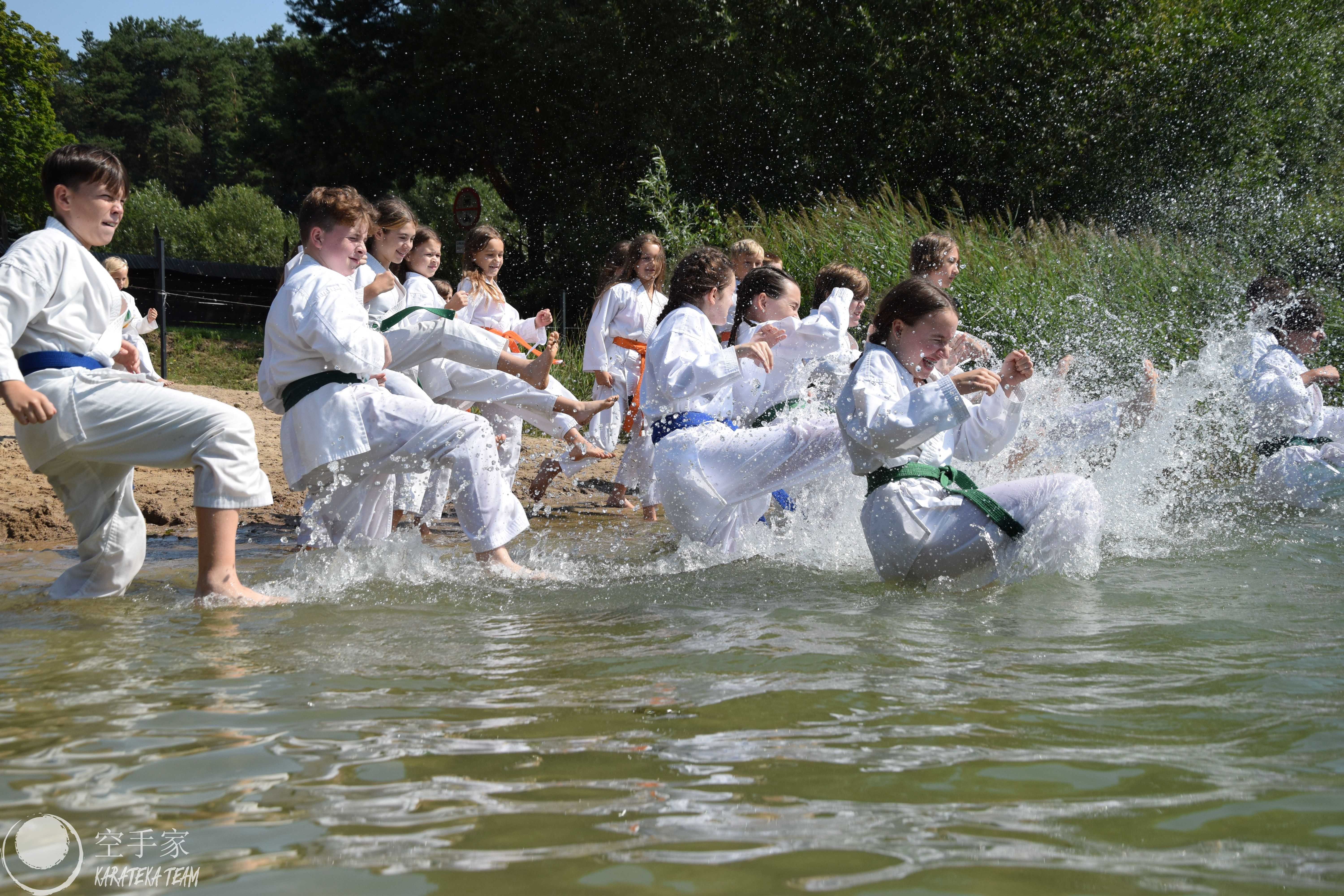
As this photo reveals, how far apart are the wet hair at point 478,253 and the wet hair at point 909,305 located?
3.85m

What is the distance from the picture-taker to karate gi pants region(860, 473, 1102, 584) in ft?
15.7

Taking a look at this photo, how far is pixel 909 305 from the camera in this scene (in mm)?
5043

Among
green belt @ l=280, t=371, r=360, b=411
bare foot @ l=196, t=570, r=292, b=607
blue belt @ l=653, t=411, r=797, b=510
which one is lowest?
bare foot @ l=196, t=570, r=292, b=607

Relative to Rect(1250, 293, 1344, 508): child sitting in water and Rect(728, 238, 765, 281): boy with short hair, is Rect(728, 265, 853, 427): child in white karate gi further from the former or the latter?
Rect(1250, 293, 1344, 508): child sitting in water

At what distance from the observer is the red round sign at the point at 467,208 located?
1538 centimetres

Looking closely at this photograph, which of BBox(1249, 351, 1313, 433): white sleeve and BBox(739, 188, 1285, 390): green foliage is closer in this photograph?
BBox(1249, 351, 1313, 433): white sleeve

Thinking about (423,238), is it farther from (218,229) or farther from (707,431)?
(218,229)

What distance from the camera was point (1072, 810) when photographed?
2.35 meters

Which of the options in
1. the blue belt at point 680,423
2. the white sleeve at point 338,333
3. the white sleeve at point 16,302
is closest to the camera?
the white sleeve at point 16,302

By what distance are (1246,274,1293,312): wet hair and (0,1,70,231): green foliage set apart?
3539cm

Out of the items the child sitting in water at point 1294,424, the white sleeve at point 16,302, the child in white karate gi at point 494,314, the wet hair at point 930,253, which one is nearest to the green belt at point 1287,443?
the child sitting in water at point 1294,424

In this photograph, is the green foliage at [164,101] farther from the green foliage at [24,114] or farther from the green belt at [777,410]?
the green belt at [777,410]

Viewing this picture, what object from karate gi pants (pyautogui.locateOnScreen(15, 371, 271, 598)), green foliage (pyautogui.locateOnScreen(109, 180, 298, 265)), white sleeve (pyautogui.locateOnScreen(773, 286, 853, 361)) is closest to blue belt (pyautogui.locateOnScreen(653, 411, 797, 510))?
white sleeve (pyautogui.locateOnScreen(773, 286, 853, 361))

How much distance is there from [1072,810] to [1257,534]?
509 cm
